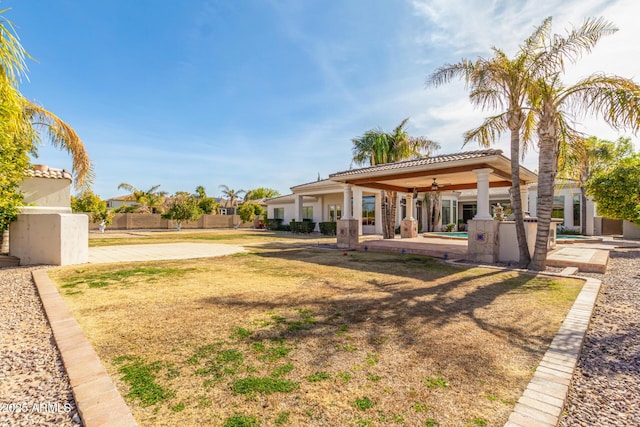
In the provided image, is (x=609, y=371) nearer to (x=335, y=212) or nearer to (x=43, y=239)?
(x=43, y=239)

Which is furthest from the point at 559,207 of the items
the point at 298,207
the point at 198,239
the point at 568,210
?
the point at 198,239

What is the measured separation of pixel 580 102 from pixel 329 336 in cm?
906

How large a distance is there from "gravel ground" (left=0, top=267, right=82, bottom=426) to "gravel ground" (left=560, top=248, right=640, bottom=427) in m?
3.90

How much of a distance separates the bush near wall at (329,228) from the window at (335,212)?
7.36 feet

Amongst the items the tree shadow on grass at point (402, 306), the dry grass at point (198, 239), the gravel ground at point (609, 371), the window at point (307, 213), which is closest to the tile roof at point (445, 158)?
the tree shadow on grass at point (402, 306)

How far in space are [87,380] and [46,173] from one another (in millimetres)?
12220

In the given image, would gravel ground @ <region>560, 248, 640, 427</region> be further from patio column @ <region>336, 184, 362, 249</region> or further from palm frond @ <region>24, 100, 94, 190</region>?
palm frond @ <region>24, 100, 94, 190</region>

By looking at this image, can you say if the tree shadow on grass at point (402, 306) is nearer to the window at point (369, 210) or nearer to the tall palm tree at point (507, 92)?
the tall palm tree at point (507, 92)

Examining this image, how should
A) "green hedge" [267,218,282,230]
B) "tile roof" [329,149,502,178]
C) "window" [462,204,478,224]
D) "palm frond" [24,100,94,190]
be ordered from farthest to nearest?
"green hedge" [267,218,282,230] → "window" [462,204,478,224] → "palm frond" [24,100,94,190] → "tile roof" [329,149,502,178]

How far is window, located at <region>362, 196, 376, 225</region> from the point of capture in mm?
26055

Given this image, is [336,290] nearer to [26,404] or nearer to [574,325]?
[574,325]

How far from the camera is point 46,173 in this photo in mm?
11148

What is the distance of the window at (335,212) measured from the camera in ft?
89.8

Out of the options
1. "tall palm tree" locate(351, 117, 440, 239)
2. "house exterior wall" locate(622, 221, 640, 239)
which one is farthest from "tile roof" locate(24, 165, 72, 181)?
"house exterior wall" locate(622, 221, 640, 239)
